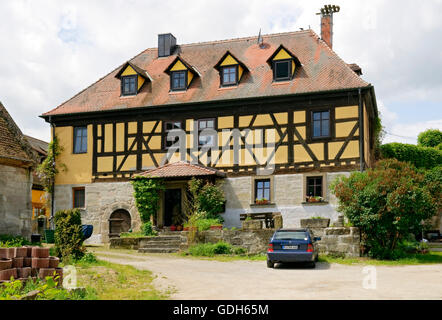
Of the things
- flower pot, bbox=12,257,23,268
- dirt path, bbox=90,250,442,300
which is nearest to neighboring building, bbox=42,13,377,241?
dirt path, bbox=90,250,442,300

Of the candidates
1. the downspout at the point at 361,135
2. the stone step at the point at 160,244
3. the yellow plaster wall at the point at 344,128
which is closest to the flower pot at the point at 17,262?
the stone step at the point at 160,244

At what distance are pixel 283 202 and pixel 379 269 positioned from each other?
384 inches

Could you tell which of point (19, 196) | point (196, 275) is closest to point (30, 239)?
point (19, 196)

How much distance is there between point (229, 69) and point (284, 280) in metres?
16.9

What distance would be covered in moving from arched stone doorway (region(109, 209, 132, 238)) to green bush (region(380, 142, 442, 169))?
556 inches

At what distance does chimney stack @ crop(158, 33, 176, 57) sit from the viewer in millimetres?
32406

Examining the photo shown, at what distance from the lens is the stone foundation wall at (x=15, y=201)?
61.7ft

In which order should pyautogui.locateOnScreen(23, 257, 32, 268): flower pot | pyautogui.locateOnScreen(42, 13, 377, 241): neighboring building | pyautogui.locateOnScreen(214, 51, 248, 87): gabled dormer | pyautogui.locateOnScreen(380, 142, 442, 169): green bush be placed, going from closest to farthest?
pyautogui.locateOnScreen(23, 257, 32, 268): flower pot
pyautogui.locateOnScreen(42, 13, 377, 241): neighboring building
pyautogui.locateOnScreen(214, 51, 248, 87): gabled dormer
pyautogui.locateOnScreen(380, 142, 442, 169): green bush

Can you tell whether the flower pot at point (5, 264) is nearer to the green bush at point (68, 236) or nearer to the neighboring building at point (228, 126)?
the green bush at point (68, 236)

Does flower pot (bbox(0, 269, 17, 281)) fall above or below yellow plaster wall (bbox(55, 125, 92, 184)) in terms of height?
below

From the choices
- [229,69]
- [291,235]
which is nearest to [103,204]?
[229,69]

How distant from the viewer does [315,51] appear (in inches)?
1134

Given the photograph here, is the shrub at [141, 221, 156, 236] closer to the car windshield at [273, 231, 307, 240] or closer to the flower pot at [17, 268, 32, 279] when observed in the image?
the car windshield at [273, 231, 307, 240]
